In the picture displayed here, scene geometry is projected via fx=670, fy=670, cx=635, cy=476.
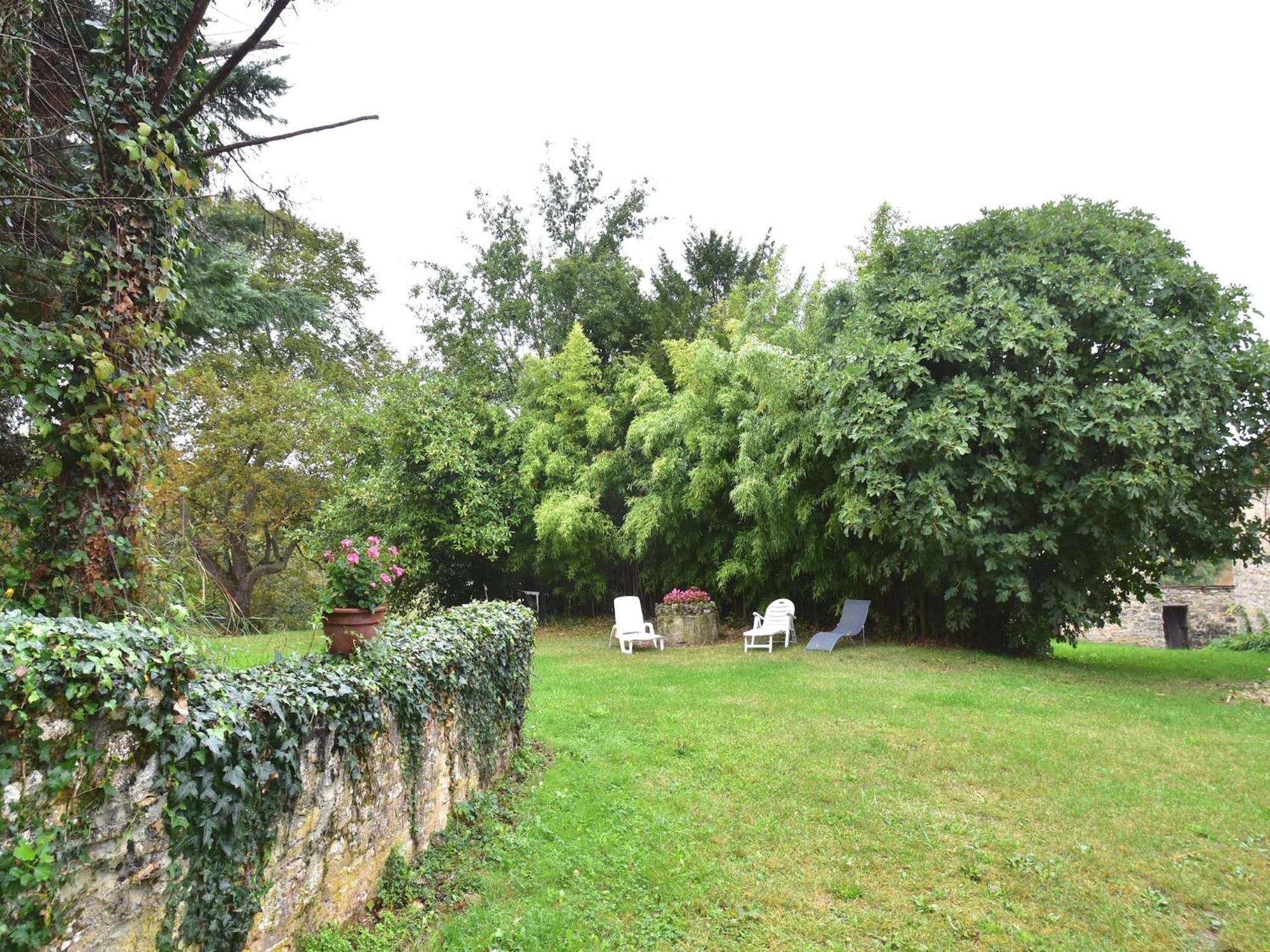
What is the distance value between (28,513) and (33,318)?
3.30m

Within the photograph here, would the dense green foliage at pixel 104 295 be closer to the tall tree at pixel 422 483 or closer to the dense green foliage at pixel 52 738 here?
the dense green foliage at pixel 52 738

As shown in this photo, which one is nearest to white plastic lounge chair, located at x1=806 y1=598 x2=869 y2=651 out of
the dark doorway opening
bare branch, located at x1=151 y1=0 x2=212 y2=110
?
bare branch, located at x1=151 y1=0 x2=212 y2=110

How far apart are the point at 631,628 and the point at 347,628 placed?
6.96 m

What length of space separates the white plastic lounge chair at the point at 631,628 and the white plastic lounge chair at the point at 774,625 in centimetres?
124

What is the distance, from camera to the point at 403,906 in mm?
2500

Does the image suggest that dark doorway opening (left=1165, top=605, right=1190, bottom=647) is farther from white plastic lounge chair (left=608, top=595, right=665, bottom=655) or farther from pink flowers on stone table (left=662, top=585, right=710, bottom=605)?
white plastic lounge chair (left=608, top=595, right=665, bottom=655)

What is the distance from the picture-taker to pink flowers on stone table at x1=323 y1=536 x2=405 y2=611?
8.92 feet

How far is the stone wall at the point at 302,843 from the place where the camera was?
4.78 feet

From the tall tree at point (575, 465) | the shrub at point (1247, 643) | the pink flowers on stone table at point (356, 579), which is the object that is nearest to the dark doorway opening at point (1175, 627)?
the shrub at point (1247, 643)

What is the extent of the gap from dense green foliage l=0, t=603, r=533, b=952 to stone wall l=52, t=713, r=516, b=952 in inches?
1.5

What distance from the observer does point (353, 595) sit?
2.75 meters

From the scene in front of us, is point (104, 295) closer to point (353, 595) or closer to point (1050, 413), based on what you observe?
point (353, 595)

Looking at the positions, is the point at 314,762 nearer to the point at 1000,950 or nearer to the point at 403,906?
the point at 403,906

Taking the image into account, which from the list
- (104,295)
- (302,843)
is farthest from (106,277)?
(302,843)
